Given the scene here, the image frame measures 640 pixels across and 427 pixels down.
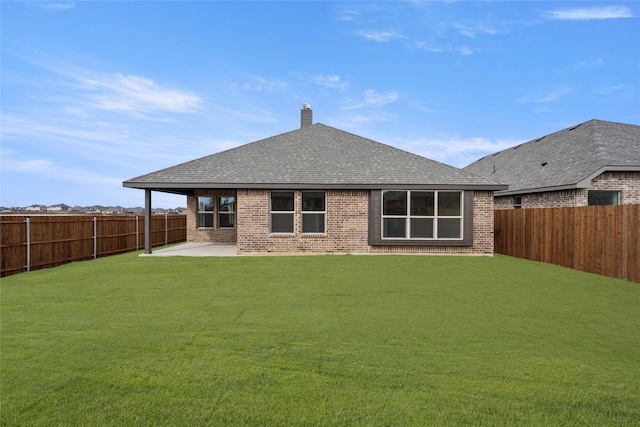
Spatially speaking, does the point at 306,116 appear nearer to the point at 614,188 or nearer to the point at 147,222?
the point at 147,222

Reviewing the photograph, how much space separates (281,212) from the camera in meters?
14.8

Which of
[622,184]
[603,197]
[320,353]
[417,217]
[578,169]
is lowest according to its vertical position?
[320,353]

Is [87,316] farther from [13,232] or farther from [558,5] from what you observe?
[558,5]

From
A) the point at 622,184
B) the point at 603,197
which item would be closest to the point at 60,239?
the point at 603,197

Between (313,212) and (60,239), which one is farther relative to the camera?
(313,212)

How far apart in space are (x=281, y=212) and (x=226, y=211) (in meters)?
5.61

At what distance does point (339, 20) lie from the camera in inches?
597

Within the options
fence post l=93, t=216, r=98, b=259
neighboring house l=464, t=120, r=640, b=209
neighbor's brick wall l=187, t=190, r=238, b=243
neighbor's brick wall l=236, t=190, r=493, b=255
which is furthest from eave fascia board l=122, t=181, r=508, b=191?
neighbor's brick wall l=187, t=190, r=238, b=243

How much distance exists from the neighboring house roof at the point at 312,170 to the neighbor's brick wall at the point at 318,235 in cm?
54

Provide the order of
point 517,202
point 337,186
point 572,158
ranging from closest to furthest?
point 337,186 → point 572,158 → point 517,202

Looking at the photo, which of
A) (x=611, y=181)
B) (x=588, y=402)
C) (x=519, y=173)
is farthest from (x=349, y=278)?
(x=519, y=173)

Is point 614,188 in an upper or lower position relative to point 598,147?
lower

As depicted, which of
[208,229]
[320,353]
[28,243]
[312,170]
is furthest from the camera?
[208,229]

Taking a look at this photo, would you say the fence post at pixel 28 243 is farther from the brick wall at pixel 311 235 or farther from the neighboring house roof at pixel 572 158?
the neighboring house roof at pixel 572 158
